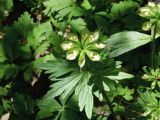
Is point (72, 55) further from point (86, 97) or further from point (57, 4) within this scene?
point (57, 4)

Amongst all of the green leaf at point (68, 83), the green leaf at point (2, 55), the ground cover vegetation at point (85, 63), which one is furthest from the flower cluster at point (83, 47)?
the green leaf at point (2, 55)

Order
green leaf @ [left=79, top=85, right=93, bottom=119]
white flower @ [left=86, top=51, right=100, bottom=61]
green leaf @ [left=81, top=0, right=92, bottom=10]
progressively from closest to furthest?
1. white flower @ [left=86, top=51, right=100, bottom=61]
2. green leaf @ [left=79, top=85, right=93, bottom=119]
3. green leaf @ [left=81, top=0, right=92, bottom=10]

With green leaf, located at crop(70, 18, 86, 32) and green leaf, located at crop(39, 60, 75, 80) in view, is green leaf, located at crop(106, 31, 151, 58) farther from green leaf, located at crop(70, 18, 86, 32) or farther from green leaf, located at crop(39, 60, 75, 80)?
green leaf, located at crop(70, 18, 86, 32)

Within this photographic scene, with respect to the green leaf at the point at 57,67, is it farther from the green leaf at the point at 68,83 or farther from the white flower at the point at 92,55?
the white flower at the point at 92,55

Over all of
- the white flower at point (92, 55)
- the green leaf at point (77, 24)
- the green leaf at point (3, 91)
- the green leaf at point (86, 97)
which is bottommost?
the green leaf at point (3, 91)

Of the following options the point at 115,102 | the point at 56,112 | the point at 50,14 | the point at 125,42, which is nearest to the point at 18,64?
the point at 50,14

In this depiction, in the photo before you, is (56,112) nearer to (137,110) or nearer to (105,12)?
(137,110)

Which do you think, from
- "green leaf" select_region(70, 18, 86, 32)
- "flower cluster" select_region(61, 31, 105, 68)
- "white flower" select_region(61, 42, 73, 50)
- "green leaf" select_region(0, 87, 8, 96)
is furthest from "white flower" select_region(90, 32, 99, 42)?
"green leaf" select_region(0, 87, 8, 96)
